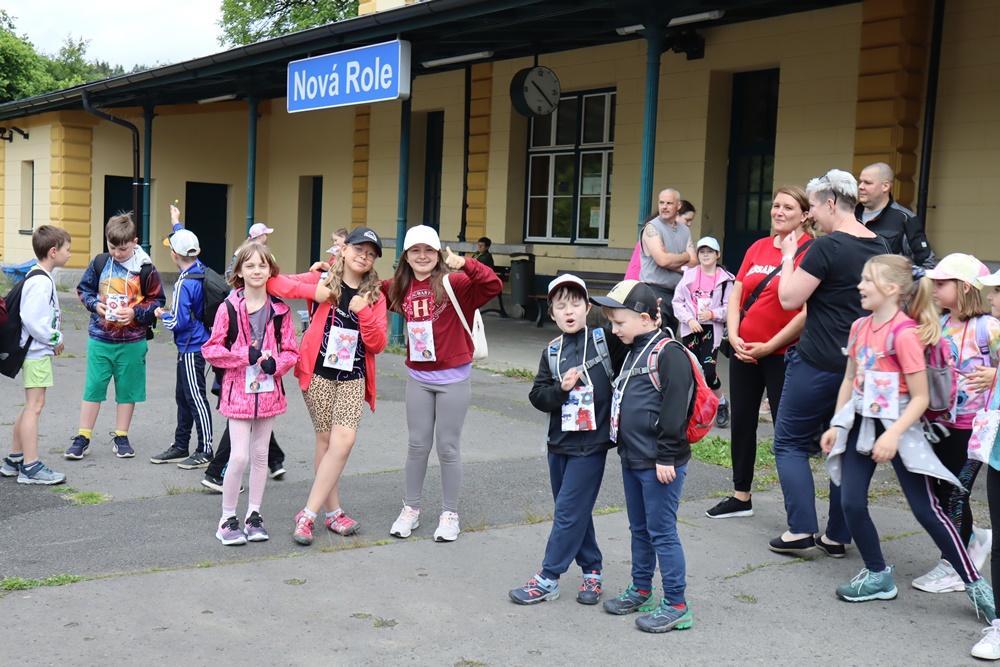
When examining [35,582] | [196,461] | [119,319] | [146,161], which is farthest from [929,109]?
[146,161]

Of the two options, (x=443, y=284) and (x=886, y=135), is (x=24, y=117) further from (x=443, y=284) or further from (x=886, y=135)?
(x=443, y=284)

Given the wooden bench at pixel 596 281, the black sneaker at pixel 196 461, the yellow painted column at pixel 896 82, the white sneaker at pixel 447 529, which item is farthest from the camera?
the wooden bench at pixel 596 281

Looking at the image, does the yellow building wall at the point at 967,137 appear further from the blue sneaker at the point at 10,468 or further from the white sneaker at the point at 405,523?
the blue sneaker at the point at 10,468

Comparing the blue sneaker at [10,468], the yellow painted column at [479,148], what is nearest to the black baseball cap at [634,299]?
the blue sneaker at [10,468]

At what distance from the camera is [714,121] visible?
13.5m

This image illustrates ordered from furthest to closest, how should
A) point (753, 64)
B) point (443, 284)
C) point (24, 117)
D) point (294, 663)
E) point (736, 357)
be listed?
point (24, 117), point (753, 64), point (736, 357), point (443, 284), point (294, 663)

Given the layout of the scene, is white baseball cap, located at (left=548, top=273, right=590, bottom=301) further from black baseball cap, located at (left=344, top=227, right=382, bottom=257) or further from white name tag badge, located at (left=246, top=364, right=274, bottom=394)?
white name tag badge, located at (left=246, top=364, right=274, bottom=394)

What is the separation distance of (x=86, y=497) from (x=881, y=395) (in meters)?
4.28

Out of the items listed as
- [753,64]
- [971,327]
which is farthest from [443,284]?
[753,64]

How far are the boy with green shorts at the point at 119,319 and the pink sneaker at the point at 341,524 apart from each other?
7.32 ft

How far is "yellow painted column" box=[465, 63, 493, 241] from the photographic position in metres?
17.0

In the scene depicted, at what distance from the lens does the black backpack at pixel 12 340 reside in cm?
591

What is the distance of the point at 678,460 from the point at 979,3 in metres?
8.94

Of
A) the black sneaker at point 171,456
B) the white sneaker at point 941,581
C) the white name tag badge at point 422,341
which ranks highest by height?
the white name tag badge at point 422,341
